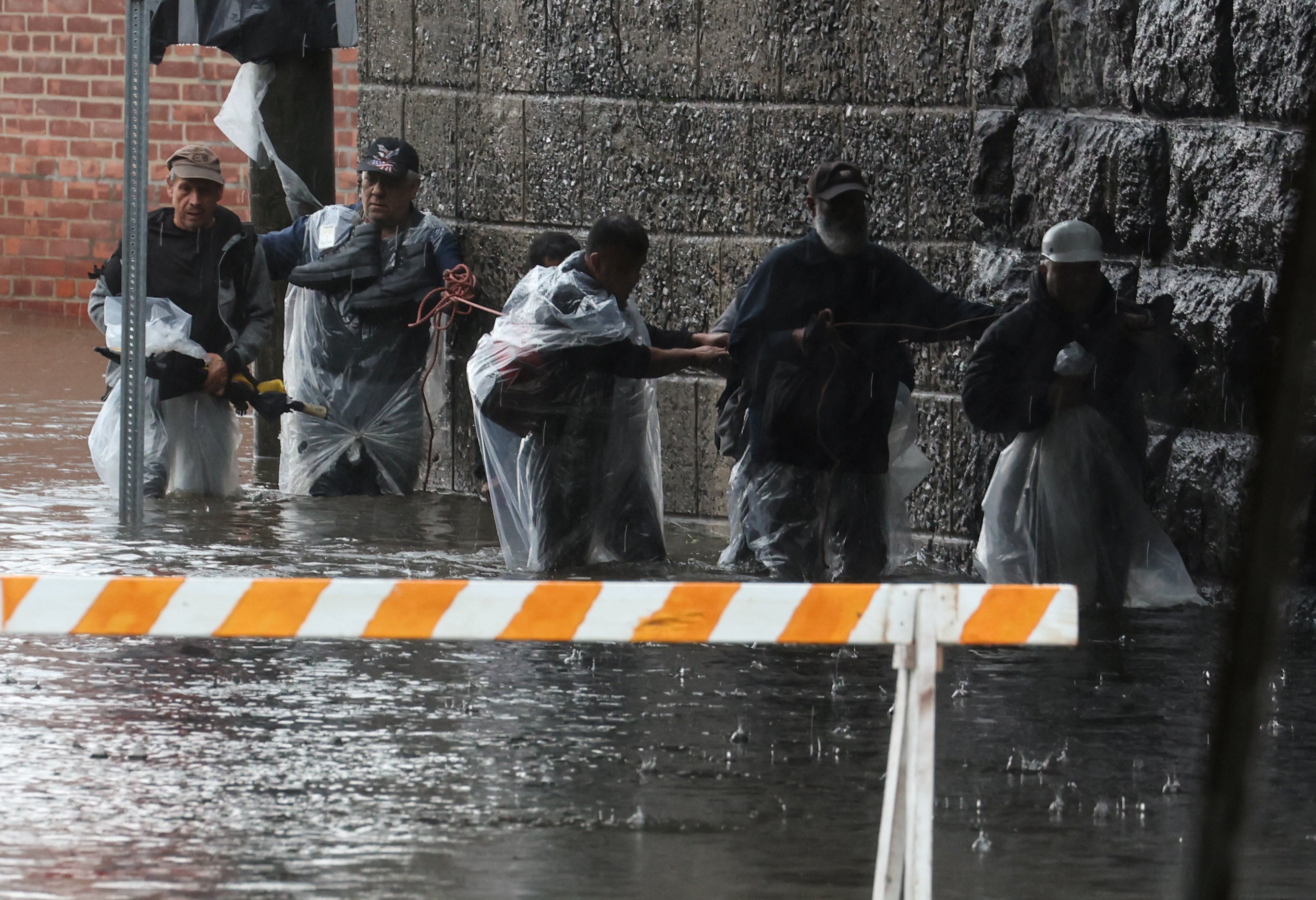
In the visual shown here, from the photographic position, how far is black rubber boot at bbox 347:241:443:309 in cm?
891

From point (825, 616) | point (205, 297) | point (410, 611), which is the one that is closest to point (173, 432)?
point (205, 297)

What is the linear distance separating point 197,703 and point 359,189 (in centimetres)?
462

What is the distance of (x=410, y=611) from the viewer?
121 inches

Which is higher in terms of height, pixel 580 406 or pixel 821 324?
pixel 821 324

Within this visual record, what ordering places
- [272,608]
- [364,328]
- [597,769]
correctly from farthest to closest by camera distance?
[364,328] < [597,769] < [272,608]

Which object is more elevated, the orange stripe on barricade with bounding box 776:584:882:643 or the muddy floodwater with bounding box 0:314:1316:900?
the orange stripe on barricade with bounding box 776:584:882:643

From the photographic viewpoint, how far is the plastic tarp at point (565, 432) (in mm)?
6910

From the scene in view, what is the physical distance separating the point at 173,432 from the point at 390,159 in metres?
1.58

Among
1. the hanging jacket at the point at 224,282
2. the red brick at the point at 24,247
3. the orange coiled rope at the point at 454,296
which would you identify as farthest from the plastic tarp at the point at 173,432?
the red brick at the point at 24,247

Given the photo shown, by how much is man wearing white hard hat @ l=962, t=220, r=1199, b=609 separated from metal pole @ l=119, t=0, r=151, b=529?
3.49 meters

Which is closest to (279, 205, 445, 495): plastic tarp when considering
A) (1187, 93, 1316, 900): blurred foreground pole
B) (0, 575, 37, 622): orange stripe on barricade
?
(0, 575, 37, 622): orange stripe on barricade

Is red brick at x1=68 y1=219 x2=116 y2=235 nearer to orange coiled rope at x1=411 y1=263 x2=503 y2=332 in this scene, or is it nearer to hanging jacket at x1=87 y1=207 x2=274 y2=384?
hanging jacket at x1=87 y1=207 x2=274 y2=384

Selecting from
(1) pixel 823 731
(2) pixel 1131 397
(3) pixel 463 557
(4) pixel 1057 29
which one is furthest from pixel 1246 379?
(3) pixel 463 557

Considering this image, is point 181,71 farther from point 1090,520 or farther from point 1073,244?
point 1090,520
